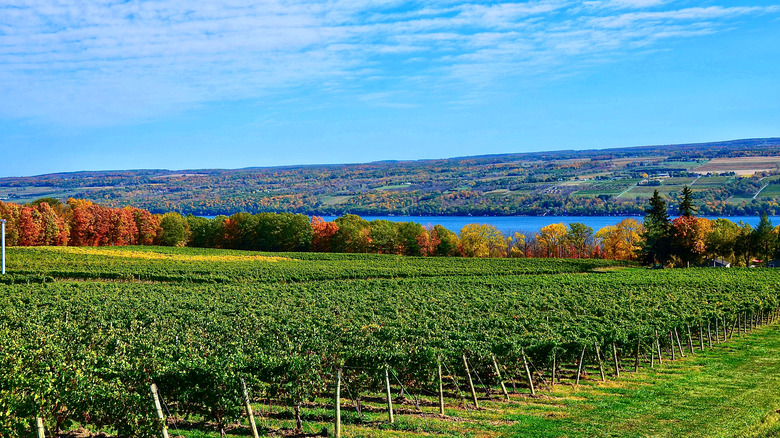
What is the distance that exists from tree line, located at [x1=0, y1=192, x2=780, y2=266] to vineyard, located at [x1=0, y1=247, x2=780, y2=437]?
137 ft

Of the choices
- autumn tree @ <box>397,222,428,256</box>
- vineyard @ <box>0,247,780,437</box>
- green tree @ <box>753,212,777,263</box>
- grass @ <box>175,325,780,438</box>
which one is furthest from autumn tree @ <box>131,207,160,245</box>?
grass @ <box>175,325,780,438</box>

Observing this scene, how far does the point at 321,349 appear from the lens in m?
18.7

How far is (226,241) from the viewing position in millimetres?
109375

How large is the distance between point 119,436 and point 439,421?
26.1ft

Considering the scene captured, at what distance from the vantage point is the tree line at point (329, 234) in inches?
3465

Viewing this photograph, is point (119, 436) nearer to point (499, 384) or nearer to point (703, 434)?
point (499, 384)

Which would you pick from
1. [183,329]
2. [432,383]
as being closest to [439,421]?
[432,383]

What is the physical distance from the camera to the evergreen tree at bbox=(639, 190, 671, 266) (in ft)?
278

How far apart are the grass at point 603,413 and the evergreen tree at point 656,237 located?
64.2m

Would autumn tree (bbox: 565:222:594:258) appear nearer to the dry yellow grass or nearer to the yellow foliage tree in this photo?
the yellow foliage tree

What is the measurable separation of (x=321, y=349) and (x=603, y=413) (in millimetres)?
8495

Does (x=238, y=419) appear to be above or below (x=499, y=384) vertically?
above

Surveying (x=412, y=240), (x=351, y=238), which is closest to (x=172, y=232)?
(x=351, y=238)

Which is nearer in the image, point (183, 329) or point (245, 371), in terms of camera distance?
point (245, 371)
